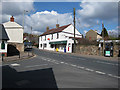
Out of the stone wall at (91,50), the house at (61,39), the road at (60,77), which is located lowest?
the road at (60,77)

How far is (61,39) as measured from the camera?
3644cm

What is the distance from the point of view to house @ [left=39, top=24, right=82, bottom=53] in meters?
33.1

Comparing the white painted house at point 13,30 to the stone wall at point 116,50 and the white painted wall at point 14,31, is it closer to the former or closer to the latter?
the white painted wall at point 14,31

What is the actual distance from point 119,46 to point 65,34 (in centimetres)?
2038

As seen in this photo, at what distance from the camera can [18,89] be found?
4.92 meters

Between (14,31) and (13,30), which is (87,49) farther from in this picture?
(13,30)

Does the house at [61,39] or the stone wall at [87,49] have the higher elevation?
the house at [61,39]

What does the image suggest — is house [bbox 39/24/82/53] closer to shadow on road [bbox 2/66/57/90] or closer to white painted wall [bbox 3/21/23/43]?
white painted wall [bbox 3/21/23/43]

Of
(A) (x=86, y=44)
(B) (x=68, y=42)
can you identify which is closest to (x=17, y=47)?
(B) (x=68, y=42)

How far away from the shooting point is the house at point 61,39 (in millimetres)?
33062

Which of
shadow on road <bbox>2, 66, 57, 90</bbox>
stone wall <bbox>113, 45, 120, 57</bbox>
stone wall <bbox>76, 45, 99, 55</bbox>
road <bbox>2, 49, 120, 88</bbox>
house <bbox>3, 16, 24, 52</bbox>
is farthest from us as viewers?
house <bbox>3, 16, 24, 52</bbox>

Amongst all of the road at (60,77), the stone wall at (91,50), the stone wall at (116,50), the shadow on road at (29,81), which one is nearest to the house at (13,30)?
the stone wall at (91,50)

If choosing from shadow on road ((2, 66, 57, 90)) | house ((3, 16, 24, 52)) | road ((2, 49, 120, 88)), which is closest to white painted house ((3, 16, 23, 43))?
house ((3, 16, 24, 52))

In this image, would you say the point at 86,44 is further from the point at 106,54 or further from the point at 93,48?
the point at 106,54
